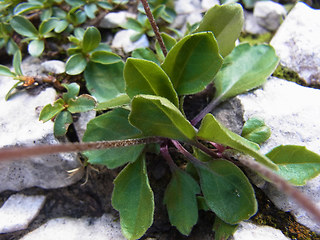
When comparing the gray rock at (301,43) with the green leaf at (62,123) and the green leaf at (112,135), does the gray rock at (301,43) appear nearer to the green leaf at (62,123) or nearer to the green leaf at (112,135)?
the green leaf at (112,135)

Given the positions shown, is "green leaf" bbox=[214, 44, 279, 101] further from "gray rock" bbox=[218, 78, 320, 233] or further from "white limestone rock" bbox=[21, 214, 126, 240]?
"white limestone rock" bbox=[21, 214, 126, 240]

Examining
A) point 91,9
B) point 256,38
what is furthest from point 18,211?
point 256,38

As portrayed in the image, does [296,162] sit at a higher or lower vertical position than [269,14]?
lower

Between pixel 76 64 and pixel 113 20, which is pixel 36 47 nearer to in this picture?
pixel 76 64

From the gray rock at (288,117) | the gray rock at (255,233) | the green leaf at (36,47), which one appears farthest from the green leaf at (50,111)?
the gray rock at (255,233)

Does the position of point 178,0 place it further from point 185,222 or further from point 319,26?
point 185,222

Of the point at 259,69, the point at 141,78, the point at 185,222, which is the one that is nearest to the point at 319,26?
the point at 259,69

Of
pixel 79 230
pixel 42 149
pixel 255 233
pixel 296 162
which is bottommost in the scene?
pixel 79 230
